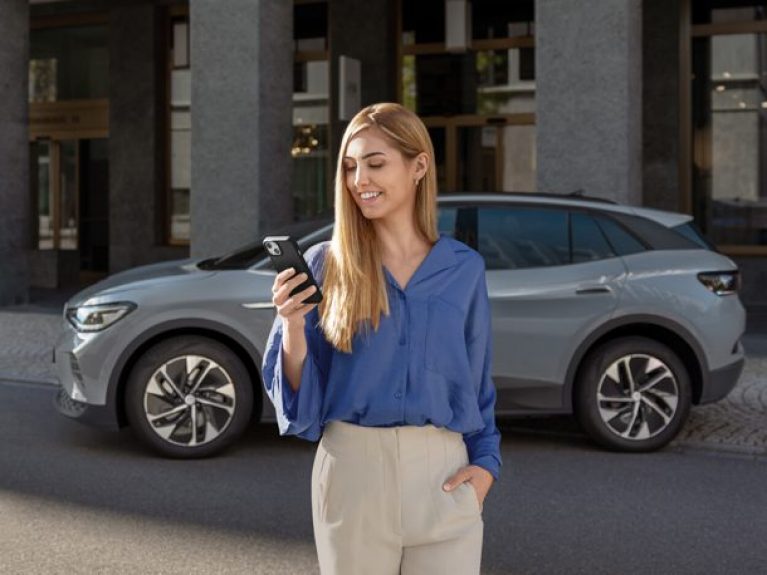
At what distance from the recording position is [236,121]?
51.2ft

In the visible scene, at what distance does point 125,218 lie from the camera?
23203mm

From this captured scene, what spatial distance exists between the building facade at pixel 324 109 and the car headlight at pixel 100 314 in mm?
7323

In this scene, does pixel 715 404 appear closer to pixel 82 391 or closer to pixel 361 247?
pixel 82 391

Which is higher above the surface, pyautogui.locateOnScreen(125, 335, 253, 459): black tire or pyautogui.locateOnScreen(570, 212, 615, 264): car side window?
pyautogui.locateOnScreen(570, 212, 615, 264): car side window

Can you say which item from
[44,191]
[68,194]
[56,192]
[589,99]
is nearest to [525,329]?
[589,99]

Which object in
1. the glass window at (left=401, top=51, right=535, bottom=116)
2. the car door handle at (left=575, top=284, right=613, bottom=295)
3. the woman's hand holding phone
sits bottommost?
the car door handle at (left=575, top=284, right=613, bottom=295)

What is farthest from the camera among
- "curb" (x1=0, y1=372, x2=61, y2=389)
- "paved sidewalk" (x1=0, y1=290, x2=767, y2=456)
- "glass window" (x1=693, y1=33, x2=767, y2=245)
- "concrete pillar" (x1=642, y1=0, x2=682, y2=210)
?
"concrete pillar" (x1=642, y1=0, x2=682, y2=210)

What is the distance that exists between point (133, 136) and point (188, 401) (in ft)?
53.3

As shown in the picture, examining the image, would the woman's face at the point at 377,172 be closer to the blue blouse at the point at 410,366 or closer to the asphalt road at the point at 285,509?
the blue blouse at the point at 410,366

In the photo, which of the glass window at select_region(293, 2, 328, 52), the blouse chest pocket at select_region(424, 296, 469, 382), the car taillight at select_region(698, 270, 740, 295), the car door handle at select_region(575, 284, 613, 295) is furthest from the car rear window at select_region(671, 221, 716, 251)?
the glass window at select_region(293, 2, 328, 52)

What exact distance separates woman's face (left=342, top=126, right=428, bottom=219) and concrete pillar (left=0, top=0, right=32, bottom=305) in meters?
16.5

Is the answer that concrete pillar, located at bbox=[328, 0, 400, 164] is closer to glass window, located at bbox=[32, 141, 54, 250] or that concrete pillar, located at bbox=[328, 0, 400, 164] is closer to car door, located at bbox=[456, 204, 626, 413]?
glass window, located at bbox=[32, 141, 54, 250]

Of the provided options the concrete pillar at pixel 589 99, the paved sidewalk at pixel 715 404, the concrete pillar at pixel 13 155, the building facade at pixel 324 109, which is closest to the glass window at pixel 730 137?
the building facade at pixel 324 109

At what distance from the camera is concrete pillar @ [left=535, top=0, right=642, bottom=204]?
45.2ft
